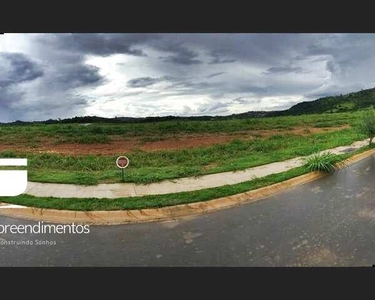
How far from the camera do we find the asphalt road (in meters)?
4.68

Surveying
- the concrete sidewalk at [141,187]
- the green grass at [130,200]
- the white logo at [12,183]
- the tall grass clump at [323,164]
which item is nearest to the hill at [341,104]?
the tall grass clump at [323,164]

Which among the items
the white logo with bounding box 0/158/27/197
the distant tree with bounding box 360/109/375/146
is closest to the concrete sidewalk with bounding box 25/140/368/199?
the white logo with bounding box 0/158/27/197

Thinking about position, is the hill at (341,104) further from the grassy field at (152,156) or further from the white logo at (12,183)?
the white logo at (12,183)

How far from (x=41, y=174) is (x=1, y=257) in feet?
13.6

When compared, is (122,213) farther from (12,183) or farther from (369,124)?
(369,124)

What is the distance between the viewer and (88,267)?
15.1 feet

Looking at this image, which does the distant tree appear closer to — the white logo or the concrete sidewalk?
the concrete sidewalk

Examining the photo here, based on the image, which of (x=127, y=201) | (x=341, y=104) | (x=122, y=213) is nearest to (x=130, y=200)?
(x=127, y=201)

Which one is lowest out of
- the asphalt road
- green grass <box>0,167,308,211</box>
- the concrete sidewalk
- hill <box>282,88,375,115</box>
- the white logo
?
the asphalt road

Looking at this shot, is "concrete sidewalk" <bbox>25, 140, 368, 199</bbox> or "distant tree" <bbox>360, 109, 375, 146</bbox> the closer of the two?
"concrete sidewalk" <bbox>25, 140, 368, 199</bbox>

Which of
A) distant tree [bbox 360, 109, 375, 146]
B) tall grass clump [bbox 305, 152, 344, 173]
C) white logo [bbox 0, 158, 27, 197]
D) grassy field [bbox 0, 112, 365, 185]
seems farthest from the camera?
distant tree [bbox 360, 109, 375, 146]

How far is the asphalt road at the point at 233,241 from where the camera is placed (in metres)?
4.68

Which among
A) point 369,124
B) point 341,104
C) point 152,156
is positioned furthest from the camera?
point 341,104

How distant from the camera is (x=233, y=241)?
5152mm
